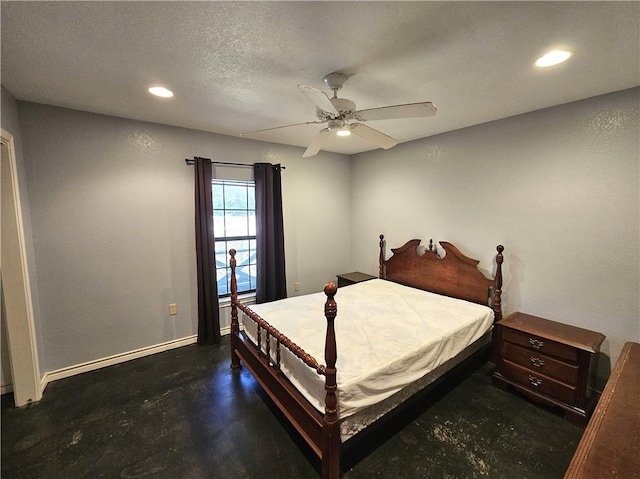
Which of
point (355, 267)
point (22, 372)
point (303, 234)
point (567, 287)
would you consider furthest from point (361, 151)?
point (22, 372)

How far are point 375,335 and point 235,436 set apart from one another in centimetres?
123

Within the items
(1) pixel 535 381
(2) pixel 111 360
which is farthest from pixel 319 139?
(2) pixel 111 360

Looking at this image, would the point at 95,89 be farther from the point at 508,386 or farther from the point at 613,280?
the point at 613,280

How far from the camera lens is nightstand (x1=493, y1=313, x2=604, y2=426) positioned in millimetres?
2006

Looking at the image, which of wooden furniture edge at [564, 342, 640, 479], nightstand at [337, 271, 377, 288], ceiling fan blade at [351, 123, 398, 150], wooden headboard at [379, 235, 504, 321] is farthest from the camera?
nightstand at [337, 271, 377, 288]

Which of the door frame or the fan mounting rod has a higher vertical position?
the fan mounting rod

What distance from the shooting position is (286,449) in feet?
6.01

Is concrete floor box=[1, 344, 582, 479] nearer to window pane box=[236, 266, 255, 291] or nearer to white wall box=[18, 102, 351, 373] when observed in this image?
white wall box=[18, 102, 351, 373]

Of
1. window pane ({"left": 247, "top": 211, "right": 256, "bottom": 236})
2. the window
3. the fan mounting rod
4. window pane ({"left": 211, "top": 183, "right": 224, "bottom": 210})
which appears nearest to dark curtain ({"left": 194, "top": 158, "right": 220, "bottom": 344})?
the window

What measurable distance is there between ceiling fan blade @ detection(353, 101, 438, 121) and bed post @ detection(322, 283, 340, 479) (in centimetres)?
113

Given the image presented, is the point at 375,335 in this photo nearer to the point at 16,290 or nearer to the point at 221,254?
the point at 221,254

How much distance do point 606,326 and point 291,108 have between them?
3220 millimetres

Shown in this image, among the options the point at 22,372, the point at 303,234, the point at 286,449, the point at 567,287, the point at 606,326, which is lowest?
the point at 286,449

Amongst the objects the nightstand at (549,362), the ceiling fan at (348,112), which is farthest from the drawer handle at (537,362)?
the ceiling fan at (348,112)
